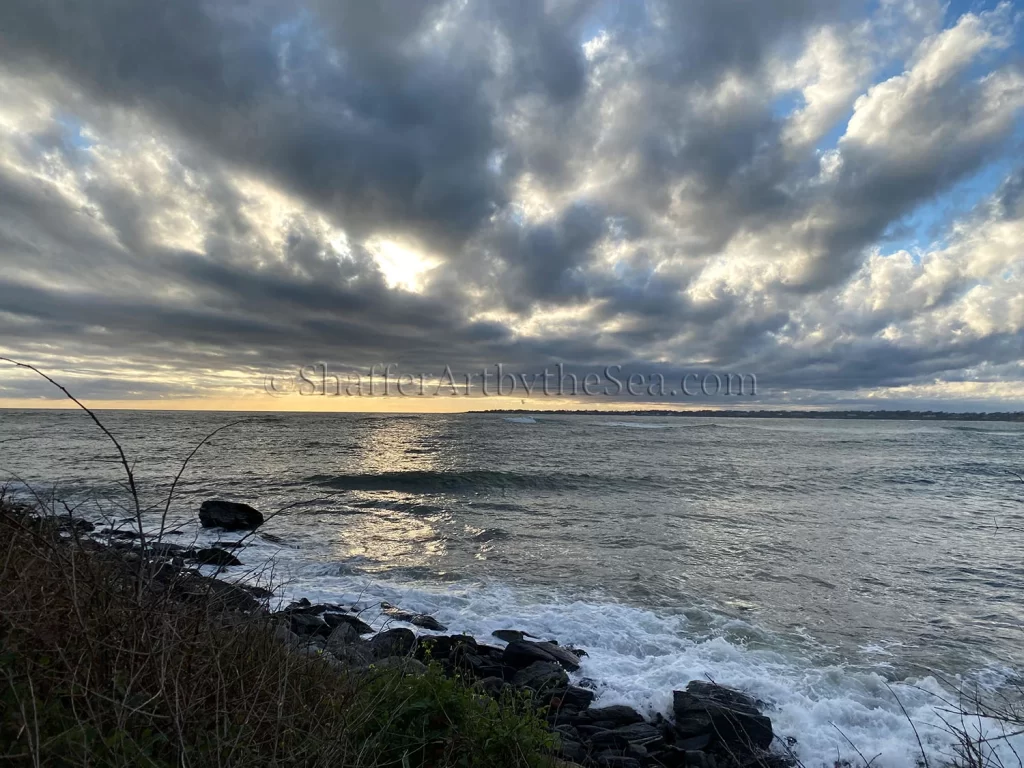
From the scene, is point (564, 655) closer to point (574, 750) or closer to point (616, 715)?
point (616, 715)

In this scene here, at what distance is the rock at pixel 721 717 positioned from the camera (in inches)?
253

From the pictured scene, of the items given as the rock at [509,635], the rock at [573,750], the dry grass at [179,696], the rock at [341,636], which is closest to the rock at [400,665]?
the dry grass at [179,696]

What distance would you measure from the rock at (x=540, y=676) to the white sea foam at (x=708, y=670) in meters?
0.54

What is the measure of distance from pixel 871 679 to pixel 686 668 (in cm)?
263

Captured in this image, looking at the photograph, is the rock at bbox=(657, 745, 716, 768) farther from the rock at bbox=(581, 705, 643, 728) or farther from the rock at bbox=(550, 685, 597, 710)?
the rock at bbox=(550, 685, 597, 710)

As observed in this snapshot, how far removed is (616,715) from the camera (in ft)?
22.6

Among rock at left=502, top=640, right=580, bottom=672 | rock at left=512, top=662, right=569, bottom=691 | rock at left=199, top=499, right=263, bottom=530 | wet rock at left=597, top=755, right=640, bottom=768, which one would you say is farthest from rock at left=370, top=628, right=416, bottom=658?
rock at left=199, top=499, right=263, bottom=530

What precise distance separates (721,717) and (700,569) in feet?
22.6

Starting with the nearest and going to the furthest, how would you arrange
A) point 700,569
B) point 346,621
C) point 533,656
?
point 533,656, point 346,621, point 700,569

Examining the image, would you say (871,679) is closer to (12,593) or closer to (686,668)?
(686,668)

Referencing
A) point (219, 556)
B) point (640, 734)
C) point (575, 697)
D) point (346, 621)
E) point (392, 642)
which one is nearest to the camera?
point (640, 734)

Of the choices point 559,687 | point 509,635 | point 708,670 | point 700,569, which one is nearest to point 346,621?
point 509,635

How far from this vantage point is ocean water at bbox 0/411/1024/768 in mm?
7742

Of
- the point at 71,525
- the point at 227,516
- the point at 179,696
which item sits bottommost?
the point at 227,516
